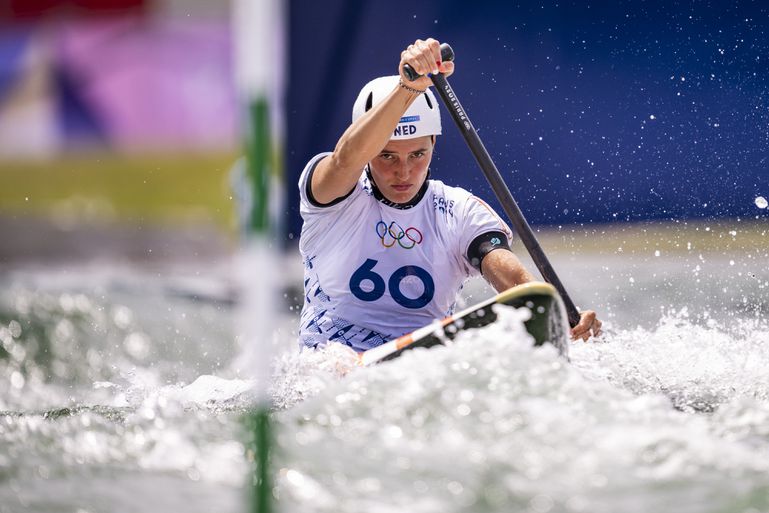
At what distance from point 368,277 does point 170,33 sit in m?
5.74

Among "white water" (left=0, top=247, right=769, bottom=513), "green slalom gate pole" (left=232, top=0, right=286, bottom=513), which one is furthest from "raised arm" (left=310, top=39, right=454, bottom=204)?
"green slalom gate pole" (left=232, top=0, right=286, bottom=513)

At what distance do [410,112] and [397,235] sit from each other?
0.49 meters

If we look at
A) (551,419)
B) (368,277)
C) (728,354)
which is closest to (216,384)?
(368,277)

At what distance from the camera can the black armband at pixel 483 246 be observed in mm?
4141

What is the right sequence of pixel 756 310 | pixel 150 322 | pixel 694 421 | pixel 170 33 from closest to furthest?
pixel 694 421
pixel 756 310
pixel 150 322
pixel 170 33

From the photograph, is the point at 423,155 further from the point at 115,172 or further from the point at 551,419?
the point at 115,172

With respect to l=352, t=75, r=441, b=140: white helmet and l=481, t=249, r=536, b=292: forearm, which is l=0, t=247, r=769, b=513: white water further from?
l=352, t=75, r=441, b=140: white helmet

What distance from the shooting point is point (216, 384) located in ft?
14.3

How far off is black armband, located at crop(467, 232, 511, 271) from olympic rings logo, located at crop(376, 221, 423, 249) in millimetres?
218

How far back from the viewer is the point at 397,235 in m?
4.13

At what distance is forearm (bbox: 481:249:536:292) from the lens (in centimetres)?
400

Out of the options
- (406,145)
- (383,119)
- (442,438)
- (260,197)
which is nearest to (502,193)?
(406,145)

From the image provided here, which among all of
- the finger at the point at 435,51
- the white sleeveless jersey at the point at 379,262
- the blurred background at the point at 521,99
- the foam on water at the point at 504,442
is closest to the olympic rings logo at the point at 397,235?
the white sleeveless jersey at the point at 379,262

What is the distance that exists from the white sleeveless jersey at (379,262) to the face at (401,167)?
0.07 m
